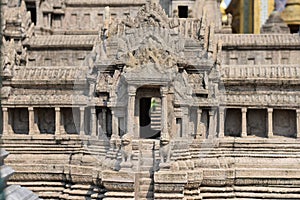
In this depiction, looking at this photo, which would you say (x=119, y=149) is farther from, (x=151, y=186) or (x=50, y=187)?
(x=50, y=187)

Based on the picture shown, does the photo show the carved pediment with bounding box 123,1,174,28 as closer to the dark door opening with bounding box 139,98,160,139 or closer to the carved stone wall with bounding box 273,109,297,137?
the dark door opening with bounding box 139,98,160,139

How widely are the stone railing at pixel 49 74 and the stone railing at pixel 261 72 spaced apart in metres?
3.85

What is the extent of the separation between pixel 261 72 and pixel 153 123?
4.02 metres

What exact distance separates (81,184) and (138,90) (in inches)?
95.7

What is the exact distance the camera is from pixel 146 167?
11.7 m

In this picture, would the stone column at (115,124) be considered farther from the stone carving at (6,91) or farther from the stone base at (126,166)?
the stone carving at (6,91)

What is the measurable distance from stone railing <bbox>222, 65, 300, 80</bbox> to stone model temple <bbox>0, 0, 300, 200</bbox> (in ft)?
0.09

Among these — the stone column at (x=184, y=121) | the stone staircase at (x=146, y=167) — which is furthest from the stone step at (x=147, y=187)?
the stone column at (x=184, y=121)

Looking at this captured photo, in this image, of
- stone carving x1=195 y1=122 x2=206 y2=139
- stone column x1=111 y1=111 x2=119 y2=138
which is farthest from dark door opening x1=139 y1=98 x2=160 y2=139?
stone column x1=111 y1=111 x2=119 y2=138

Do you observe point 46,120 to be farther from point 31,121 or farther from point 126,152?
point 126,152

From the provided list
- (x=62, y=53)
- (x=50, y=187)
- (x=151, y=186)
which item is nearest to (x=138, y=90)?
(x=151, y=186)

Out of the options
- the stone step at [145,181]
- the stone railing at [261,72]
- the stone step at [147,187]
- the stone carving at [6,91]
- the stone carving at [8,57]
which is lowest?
the stone step at [147,187]

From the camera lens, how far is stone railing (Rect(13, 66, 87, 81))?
14844 mm

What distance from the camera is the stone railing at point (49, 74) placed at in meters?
14.8
